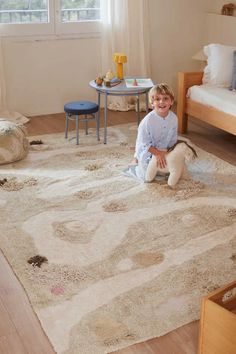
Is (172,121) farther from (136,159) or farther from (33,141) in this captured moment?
(33,141)

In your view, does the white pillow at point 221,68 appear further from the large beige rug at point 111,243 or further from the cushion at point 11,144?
the cushion at point 11,144

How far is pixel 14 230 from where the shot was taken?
2719 millimetres

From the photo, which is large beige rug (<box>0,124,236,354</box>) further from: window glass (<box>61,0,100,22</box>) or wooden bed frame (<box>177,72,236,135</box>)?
window glass (<box>61,0,100,22</box>)

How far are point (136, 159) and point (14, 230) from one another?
1.16 metres

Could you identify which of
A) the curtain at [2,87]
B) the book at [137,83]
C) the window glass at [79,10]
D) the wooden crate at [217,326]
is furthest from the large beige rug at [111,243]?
the window glass at [79,10]

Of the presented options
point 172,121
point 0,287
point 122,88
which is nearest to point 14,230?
point 0,287

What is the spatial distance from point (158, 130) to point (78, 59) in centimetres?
198

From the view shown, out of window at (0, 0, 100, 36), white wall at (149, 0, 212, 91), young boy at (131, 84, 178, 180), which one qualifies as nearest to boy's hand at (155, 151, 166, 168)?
young boy at (131, 84, 178, 180)

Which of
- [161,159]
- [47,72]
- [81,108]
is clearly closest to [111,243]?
[161,159]

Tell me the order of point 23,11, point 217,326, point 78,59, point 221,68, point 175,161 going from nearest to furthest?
1. point 217,326
2. point 175,161
3. point 221,68
4. point 23,11
5. point 78,59

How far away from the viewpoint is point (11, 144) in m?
3.62

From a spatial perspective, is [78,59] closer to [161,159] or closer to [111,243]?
[161,159]

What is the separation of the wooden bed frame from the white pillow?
0.36 feet

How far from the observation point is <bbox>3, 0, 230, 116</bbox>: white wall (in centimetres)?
475
